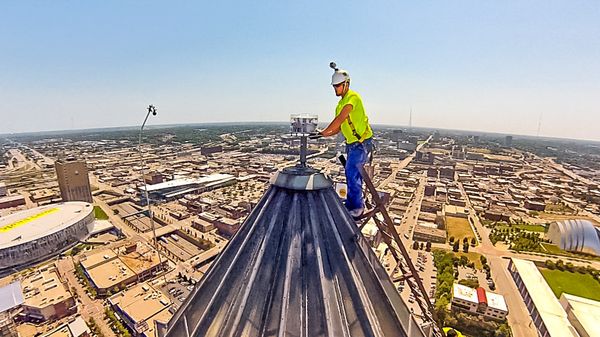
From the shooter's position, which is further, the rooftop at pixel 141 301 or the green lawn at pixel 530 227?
the green lawn at pixel 530 227

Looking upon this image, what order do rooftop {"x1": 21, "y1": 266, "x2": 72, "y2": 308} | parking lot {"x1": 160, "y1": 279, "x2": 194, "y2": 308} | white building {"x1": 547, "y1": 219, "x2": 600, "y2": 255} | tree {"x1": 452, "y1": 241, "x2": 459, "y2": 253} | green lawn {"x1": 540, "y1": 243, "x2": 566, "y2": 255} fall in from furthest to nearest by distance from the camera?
green lawn {"x1": 540, "y1": 243, "x2": 566, "y2": 255}
tree {"x1": 452, "y1": 241, "x2": 459, "y2": 253}
white building {"x1": 547, "y1": 219, "x2": 600, "y2": 255}
parking lot {"x1": 160, "y1": 279, "x2": 194, "y2": 308}
rooftop {"x1": 21, "y1": 266, "x2": 72, "y2": 308}

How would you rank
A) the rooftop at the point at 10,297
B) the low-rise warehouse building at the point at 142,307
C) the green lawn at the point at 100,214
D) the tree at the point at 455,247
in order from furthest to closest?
the green lawn at the point at 100,214 → the tree at the point at 455,247 → the low-rise warehouse building at the point at 142,307 → the rooftop at the point at 10,297

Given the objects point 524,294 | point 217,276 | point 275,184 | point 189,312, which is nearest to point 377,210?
point 275,184

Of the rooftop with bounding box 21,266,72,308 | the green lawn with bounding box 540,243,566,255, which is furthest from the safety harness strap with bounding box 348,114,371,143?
the green lawn with bounding box 540,243,566,255

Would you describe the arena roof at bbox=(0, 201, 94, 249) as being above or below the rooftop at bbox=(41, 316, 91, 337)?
above

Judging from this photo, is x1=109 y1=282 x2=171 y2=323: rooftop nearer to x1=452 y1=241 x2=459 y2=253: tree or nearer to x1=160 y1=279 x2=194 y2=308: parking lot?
x1=160 y1=279 x2=194 y2=308: parking lot

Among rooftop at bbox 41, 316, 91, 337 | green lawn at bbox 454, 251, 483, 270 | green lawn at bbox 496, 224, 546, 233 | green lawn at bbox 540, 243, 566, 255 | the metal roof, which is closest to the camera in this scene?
the metal roof

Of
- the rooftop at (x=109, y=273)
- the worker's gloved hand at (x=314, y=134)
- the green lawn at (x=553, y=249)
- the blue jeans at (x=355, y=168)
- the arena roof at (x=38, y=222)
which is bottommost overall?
the green lawn at (x=553, y=249)

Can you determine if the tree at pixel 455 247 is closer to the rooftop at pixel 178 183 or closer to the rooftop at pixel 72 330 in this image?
the rooftop at pixel 72 330

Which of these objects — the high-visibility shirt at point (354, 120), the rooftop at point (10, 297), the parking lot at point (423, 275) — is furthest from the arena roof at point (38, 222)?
the high-visibility shirt at point (354, 120)
